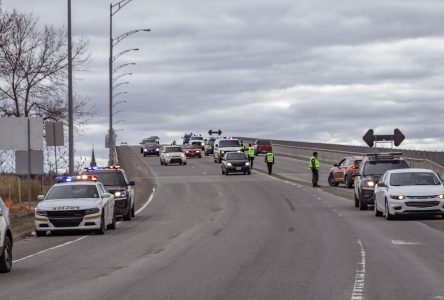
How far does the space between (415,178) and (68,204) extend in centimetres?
1057

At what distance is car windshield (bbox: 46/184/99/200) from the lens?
28.7 meters

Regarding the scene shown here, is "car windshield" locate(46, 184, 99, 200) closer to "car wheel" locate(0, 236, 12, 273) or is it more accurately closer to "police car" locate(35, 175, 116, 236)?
"police car" locate(35, 175, 116, 236)

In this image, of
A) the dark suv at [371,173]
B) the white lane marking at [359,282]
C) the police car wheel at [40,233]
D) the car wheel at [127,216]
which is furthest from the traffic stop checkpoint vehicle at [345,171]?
the white lane marking at [359,282]

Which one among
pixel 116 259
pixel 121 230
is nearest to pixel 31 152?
pixel 121 230

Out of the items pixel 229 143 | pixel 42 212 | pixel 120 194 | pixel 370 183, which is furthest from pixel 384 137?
pixel 229 143

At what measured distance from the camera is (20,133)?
35344mm

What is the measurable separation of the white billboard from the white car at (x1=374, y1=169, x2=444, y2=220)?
11445mm

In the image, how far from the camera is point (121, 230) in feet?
97.9

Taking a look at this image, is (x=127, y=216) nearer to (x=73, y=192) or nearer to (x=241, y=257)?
(x=73, y=192)

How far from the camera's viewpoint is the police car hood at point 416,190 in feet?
100

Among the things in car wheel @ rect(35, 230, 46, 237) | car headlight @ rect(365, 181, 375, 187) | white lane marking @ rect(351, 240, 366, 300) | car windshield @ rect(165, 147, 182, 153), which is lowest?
car wheel @ rect(35, 230, 46, 237)

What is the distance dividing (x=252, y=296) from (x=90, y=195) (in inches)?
612

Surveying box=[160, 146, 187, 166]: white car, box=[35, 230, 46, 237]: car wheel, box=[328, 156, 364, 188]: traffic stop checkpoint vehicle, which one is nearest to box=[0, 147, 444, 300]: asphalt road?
box=[35, 230, 46, 237]: car wheel

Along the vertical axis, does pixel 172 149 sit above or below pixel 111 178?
below
